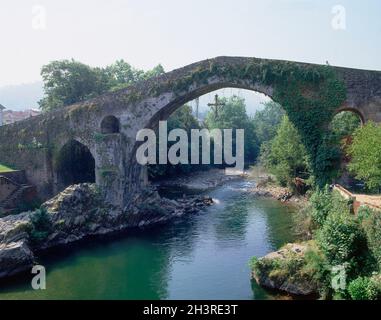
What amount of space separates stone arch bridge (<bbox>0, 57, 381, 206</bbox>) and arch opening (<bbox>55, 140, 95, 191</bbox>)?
0.07m

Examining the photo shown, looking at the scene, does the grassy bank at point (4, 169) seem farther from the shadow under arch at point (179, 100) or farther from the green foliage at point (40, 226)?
the shadow under arch at point (179, 100)

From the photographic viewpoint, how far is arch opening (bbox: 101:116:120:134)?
27.0 m

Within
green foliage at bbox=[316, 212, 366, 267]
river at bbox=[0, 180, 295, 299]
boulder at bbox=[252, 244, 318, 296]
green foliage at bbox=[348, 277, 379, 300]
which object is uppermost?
green foliage at bbox=[316, 212, 366, 267]

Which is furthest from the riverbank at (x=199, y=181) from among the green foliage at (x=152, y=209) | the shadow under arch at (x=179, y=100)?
the shadow under arch at (x=179, y=100)

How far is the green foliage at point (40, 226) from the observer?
20.4 meters

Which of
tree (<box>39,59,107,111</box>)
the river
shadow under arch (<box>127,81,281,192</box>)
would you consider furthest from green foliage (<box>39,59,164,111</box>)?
the river

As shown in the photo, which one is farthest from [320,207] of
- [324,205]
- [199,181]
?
[199,181]

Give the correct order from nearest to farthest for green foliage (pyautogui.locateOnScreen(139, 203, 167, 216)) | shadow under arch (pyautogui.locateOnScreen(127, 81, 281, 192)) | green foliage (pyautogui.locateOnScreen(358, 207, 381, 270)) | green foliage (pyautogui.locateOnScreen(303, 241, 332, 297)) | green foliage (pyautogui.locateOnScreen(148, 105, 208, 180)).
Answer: green foliage (pyautogui.locateOnScreen(358, 207, 381, 270)) < green foliage (pyautogui.locateOnScreen(303, 241, 332, 297)) < shadow under arch (pyautogui.locateOnScreen(127, 81, 281, 192)) < green foliage (pyautogui.locateOnScreen(139, 203, 167, 216)) < green foliage (pyautogui.locateOnScreen(148, 105, 208, 180))

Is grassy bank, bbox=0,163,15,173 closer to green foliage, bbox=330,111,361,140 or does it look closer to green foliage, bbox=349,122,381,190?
green foliage, bbox=330,111,361,140

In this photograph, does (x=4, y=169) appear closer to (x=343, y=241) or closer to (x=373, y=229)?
(x=343, y=241)

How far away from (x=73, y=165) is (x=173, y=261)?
13784mm

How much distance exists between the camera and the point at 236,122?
60000mm
